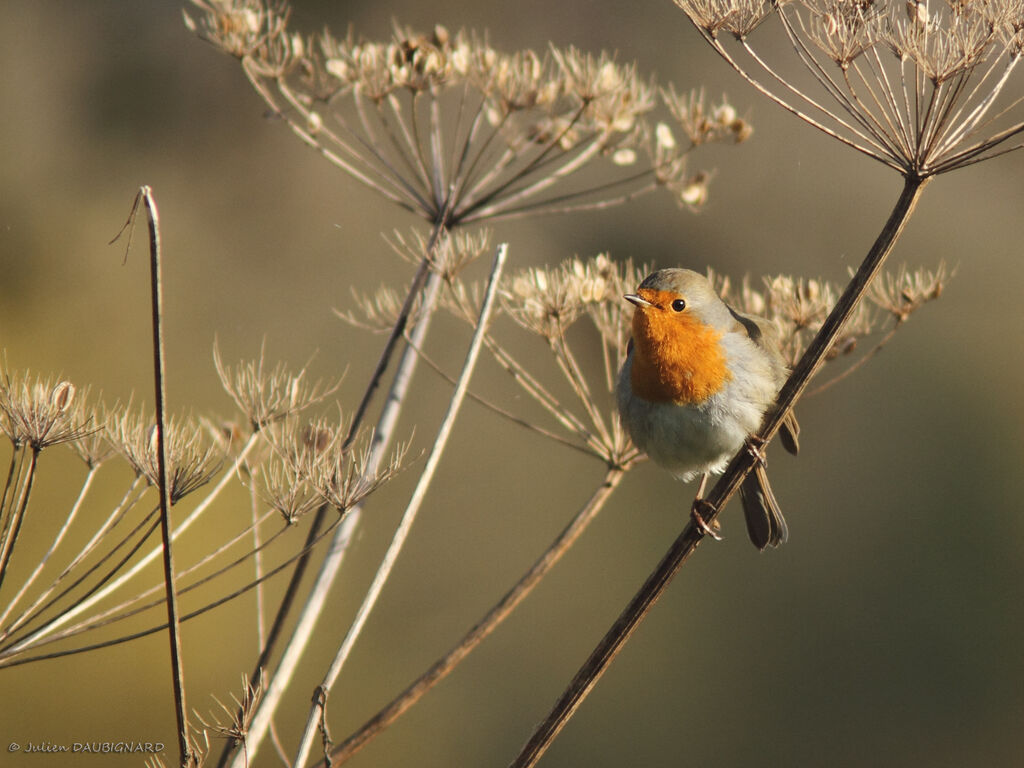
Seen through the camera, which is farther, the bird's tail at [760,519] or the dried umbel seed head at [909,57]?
the bird's tail at [760,519]

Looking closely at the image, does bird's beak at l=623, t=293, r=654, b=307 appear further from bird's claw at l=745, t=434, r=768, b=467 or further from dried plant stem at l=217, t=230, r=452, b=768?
bird's claw at l=745, t=434, r=768, b=467

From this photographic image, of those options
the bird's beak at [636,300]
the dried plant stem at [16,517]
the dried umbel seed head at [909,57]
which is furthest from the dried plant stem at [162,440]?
the bird's beak at [636,300]

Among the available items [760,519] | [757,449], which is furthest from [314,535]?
[760,519]

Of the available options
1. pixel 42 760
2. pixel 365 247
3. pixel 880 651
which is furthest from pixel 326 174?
pixel 880 651

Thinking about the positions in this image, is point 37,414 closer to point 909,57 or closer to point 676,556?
point 676,556

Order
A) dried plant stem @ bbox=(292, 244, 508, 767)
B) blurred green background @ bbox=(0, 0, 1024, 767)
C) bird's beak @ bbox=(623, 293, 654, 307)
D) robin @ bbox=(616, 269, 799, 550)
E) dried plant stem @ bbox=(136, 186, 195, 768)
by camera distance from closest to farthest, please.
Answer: dried plant stem @ bbox=(136, 186, 195, 768) < dried plant stem @ bbox=(292, 244, 508, 767) < bird's beak @ bbox=(623, 293, 654, 307) < robin @ bbox=(616, 269, 799, 550) < blurred green background @ bbox=(0, 0, 1024, 767)

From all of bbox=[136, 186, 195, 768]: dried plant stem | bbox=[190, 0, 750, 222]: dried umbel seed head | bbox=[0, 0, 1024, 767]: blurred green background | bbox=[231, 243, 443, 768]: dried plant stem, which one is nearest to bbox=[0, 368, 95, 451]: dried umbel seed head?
bbox=[136, 186, 195, 768]: dried plant stem

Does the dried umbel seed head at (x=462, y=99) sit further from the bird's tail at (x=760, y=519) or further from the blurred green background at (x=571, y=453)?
the blurred green background at (x=571, y=453)

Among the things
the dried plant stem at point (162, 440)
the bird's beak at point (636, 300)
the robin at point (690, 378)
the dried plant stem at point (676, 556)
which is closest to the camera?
the dried plant stem at point (162, 440)
